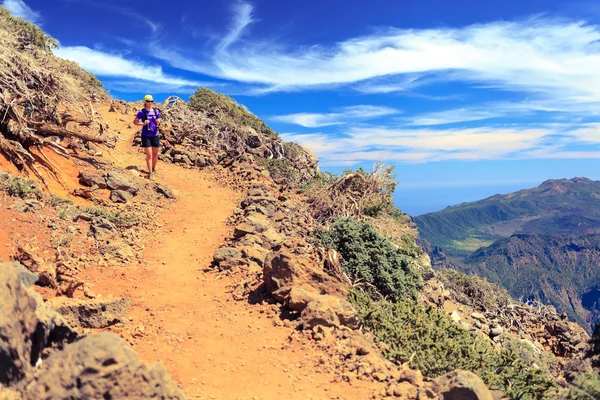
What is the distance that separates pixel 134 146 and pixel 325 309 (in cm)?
1540

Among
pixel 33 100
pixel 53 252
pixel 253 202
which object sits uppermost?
pixel 33 100

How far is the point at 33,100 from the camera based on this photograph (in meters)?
10.7

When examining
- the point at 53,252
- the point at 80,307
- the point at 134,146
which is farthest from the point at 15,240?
the point at 134,146

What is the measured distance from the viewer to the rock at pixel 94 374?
2355 mm

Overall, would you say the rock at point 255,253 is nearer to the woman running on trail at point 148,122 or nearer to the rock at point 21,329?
the rock at point 21,329

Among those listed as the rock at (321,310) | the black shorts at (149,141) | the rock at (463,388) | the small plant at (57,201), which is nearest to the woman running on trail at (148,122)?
the black shorts at (149,141)

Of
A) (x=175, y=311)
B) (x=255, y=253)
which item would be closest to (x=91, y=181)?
(x=255, y=253)

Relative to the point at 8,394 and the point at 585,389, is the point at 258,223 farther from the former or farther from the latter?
the point at 8,394

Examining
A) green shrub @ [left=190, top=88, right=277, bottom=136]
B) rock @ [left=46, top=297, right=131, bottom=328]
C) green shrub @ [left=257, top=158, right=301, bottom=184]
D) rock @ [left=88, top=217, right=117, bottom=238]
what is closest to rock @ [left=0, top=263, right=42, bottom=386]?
rock @ [left=46, top=297, right=131, bottom=328]

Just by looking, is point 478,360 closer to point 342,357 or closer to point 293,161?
point 342,357

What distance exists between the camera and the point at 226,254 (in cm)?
785

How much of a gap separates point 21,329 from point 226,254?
5209mm

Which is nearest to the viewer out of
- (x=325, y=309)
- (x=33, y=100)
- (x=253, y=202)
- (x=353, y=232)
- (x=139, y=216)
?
(x=325, y=309)

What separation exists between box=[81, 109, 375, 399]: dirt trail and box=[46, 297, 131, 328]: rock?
0.94 feet
